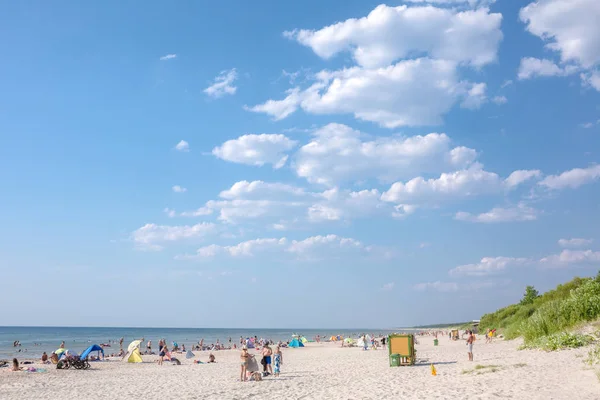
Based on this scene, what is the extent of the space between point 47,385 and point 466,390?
53.2 feet

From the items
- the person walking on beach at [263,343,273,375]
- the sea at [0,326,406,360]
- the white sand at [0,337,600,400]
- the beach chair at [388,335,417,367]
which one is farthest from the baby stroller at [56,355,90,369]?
the sea at [0,326,406,360]

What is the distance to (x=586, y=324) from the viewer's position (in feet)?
70.0

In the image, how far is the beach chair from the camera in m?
20.5

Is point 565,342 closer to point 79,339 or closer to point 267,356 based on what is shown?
point 267,356

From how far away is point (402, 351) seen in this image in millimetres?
20797

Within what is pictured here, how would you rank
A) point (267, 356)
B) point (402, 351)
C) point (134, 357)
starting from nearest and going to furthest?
point (267, 356) → point (402, 351) → point (134, 357)

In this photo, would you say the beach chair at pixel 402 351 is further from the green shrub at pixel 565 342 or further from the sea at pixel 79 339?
the sea at pixel 79 339

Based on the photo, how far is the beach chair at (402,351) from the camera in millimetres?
20547

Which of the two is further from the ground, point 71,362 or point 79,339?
point 71,362

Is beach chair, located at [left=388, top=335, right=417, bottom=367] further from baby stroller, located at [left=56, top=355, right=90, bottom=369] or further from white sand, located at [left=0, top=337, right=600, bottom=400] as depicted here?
baby stroller, located at [left=56, top=355, right=90, bottom=369]

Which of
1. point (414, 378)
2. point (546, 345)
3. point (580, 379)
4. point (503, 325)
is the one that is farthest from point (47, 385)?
point (503, 325)

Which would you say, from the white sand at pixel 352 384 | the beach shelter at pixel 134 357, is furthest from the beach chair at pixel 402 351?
the beach shelter at pixel 134 357

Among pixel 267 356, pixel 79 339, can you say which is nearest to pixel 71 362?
pixel 267 356

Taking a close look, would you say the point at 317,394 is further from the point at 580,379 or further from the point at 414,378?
the point at 580,379
